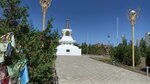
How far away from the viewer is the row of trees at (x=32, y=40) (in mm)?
8945

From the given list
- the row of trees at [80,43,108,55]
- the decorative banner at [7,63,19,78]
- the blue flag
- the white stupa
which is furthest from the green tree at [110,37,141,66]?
the row of trees at [80,43,108,55]

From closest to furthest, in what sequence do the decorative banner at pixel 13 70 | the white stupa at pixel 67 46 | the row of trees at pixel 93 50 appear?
the decorative banner at pixel 13 70
the white stupa at pixel 67 46
the row of trees at pixel 93 50

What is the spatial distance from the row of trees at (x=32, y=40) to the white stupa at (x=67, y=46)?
40.1m

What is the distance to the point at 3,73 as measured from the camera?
750 centimetres

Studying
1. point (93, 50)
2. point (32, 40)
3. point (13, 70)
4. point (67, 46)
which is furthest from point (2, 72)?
point (93, 50)

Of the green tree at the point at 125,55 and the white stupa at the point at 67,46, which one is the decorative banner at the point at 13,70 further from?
the white stupa at the point at 67,46

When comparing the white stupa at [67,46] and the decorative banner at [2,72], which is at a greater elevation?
the white stupa at [67,46]

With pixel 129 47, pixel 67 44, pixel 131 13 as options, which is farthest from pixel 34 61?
pixel 67 44

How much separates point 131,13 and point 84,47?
144ft

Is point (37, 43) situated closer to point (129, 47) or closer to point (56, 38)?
point (56, 38)

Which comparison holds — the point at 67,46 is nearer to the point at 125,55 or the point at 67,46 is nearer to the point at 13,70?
the point at 125,55

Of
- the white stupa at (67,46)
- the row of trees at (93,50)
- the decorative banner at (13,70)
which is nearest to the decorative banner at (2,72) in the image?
the decorative banner at (13,70)

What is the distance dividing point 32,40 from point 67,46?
44.4m

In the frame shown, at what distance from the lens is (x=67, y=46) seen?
175 ft
